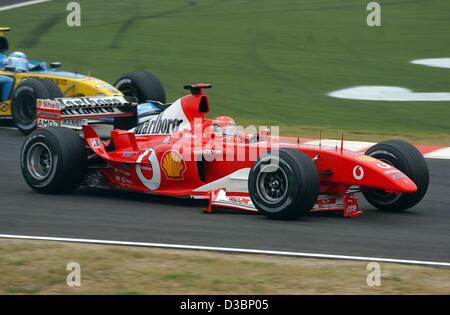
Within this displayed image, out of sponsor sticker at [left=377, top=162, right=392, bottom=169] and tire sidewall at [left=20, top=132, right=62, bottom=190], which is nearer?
sponsor sticker at [left=377, top=162, right=392, bottom=169]

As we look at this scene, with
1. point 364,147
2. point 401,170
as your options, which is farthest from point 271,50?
point 401,170

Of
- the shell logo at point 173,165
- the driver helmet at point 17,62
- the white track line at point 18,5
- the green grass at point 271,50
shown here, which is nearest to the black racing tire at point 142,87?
the driver helmet at point 17,62

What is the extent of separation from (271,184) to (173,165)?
4.49 feet

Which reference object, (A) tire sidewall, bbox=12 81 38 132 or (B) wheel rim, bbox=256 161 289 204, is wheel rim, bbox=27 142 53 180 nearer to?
(B) wheel rim, bbox=256 161 289 204

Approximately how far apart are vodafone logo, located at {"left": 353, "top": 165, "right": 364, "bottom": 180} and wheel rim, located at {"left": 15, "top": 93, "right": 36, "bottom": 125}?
7.44 metres

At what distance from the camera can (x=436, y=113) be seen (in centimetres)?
1775

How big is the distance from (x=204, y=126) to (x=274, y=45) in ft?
41.5

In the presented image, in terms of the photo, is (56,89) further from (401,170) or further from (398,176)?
(398,176)

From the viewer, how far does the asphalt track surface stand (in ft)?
29.6

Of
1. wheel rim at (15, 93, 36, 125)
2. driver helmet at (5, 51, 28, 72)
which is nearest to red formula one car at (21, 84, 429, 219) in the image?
wheel rim at (15, 93, 36, 125)

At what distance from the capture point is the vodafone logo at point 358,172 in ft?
32.1

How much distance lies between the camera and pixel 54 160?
11.2 metres

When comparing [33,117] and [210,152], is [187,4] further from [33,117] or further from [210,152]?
[210,152]

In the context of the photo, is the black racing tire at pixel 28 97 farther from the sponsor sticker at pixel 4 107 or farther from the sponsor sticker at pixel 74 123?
the sponsor sticker at pixel 74 123
